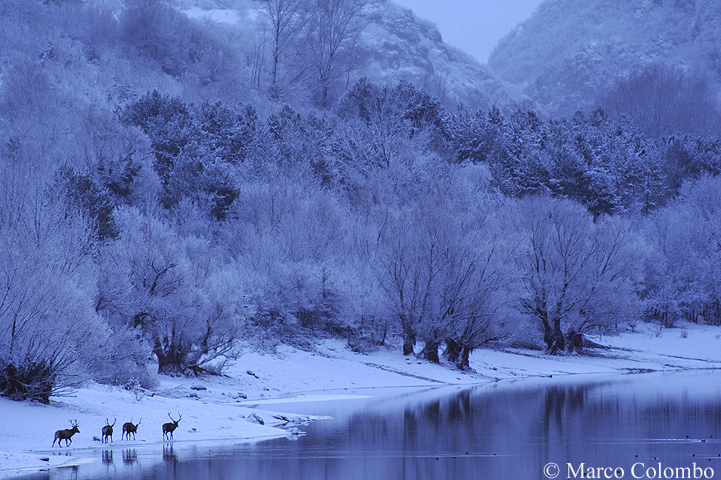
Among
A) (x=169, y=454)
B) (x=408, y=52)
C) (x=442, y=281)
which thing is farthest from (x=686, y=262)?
(x=408, y=52)

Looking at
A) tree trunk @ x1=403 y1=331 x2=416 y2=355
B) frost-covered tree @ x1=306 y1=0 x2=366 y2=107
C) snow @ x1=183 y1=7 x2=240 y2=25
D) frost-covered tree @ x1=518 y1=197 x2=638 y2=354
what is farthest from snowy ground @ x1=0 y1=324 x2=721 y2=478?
snow @ x1=183 y1=7 x2=240 y2=25

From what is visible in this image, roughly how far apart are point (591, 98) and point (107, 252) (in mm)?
105696

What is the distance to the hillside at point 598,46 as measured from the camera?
125131mm

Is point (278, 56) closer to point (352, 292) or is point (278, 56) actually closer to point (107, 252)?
point (352, 292)

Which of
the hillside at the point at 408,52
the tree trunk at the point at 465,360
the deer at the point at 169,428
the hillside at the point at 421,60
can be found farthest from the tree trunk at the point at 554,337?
the hillside at the point at 421,60

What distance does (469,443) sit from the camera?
20.0 m

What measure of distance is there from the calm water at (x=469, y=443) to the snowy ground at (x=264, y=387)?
3.40ft

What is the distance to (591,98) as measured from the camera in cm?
12331

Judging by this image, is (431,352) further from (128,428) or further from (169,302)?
(128,428)

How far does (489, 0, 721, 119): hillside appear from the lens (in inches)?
4926

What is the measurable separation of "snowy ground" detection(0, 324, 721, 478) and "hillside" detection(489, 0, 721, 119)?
63.7 metres

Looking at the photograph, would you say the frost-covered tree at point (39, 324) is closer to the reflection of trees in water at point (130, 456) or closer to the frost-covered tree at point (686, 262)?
the reflection of trees in water at point (130, 456)

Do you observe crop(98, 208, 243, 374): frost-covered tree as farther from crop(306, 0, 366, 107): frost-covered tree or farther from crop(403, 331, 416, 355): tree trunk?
crop(306, 0, 366, 107): frost-covered tree

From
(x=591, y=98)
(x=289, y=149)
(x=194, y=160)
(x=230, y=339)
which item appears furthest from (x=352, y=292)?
(x=591, y=98)
